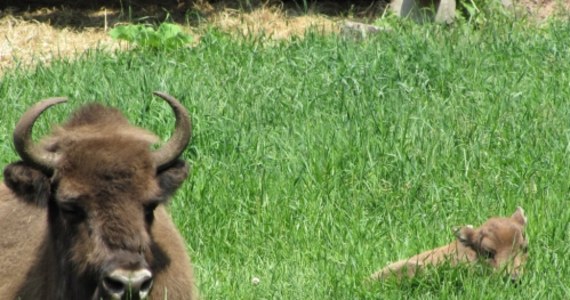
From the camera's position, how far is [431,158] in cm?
931

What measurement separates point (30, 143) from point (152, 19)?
28.3ft

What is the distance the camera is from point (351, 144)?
9.59 meters

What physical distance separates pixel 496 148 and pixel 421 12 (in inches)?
169

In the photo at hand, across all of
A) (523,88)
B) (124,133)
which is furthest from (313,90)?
(124,133)

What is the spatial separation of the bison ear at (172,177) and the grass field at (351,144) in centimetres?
138

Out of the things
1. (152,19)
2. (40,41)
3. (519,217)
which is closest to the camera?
(519,217)

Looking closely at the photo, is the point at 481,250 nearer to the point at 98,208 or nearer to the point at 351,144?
the point at 351,144

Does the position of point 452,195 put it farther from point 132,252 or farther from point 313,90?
point 132,252

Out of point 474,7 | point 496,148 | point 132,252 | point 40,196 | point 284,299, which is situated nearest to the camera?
point 132,252

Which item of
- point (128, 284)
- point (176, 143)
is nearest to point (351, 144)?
point (176, 143)

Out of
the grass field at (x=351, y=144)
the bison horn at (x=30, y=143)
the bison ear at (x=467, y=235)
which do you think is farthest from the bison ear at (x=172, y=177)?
the bison ear at (x=467, y=235)

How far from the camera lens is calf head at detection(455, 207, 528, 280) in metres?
7.58

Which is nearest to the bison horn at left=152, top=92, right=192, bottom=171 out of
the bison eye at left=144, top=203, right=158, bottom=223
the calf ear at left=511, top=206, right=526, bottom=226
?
the bison eye at left=144, top=203, right=158, bottom=223

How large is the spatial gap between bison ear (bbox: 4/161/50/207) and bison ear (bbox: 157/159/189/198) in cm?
56
